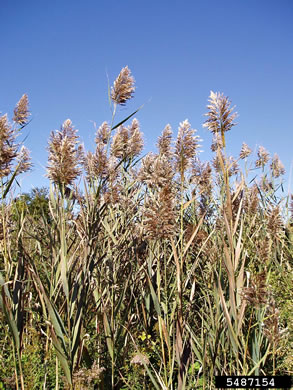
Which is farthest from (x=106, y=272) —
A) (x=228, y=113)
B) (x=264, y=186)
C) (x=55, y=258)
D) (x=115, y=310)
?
(x=264, y=186)

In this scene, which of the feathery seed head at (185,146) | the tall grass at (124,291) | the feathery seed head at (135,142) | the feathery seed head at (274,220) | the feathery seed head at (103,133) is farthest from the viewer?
the feathery seed head at (135,142)

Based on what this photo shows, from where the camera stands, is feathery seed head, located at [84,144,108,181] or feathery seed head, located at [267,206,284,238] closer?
feathery seed head, located at [84,144,108,181]

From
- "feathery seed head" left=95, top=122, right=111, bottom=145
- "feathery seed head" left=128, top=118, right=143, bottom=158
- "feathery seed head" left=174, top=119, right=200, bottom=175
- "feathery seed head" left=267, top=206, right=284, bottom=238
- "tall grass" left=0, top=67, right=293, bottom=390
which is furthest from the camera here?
"feathery seed head" left=128, top=118, right=143, bottom=158

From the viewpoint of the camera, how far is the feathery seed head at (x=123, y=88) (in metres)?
2.17

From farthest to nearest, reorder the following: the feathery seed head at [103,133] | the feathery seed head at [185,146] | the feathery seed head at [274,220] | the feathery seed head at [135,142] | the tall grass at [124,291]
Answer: the feathery seed head at [135,142] → the feathery seed head at [103,133] → the feathery seed head at [274,220] → the feathery seed head at [185,146] → the tall grass at [124,291]

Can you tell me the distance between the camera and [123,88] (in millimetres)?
2186

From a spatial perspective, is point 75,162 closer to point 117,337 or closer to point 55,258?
point 55,258

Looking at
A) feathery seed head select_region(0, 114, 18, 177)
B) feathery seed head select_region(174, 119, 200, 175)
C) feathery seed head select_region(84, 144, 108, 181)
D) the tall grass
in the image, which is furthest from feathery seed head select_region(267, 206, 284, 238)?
feathery seed head select_region(0, 114, 18, 177)

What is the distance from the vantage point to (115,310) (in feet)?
6.48

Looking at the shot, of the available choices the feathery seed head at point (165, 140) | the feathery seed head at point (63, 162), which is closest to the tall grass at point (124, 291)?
the feathery seed head at point (63, 162)

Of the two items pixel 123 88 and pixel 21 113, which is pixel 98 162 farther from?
pixel 21 113

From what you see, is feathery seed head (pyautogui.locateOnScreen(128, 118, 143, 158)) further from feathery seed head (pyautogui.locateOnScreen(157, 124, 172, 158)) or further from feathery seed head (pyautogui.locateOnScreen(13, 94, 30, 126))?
feathery seed head (pyautogui.locateOnScreen(13, 94, 30, 126))

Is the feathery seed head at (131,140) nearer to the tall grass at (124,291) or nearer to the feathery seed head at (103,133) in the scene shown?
the feathery seed head at (103,133)

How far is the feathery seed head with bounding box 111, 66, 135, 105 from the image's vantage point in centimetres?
217
